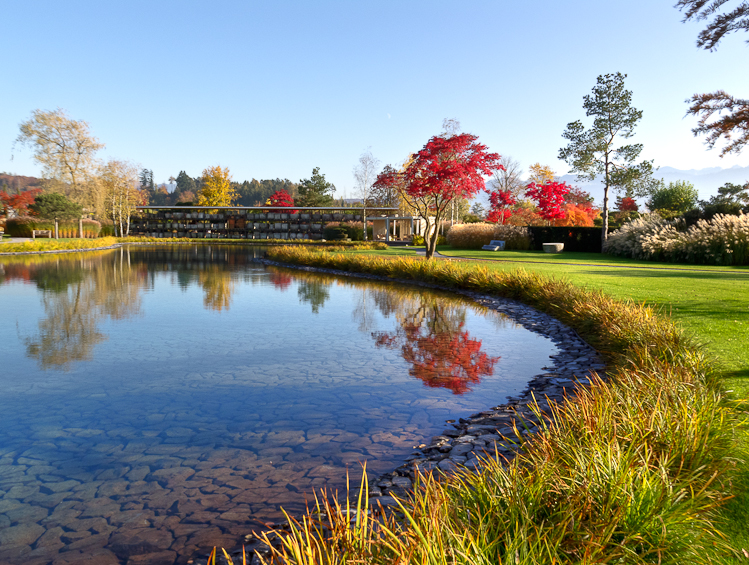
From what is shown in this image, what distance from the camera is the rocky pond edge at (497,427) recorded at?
12.2 ft

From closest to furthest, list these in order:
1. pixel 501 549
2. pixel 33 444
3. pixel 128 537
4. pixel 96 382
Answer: pixel 501 549
pixel 128 537
pixel 33 444
pixel 96 382

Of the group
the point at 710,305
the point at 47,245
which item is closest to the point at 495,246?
the point at 710,305

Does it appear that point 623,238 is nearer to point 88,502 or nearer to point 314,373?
point 314,373

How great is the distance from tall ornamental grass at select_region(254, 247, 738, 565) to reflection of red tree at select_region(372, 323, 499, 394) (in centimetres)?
251

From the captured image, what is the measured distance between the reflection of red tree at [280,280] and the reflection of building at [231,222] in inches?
1273

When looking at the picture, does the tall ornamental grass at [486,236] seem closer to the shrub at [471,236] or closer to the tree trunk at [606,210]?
the shrub at [471,236]

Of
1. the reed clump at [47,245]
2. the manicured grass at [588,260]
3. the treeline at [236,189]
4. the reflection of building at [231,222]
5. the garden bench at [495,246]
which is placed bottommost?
the manicured grass at [588,260]

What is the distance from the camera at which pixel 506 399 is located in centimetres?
583

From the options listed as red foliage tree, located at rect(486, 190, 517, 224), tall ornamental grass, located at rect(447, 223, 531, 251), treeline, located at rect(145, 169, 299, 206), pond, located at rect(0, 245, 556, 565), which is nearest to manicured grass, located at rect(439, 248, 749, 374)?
pond, located at rect(0, 245, 556, 565)

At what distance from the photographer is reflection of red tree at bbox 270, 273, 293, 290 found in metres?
16.4

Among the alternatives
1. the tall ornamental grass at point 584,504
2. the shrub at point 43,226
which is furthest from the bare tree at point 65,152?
the tall ornamental grass at point 584,504

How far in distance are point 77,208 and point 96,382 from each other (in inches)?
1344

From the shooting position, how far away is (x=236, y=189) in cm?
10788

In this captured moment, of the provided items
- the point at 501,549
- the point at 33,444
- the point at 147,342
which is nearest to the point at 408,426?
the point at 501,549
